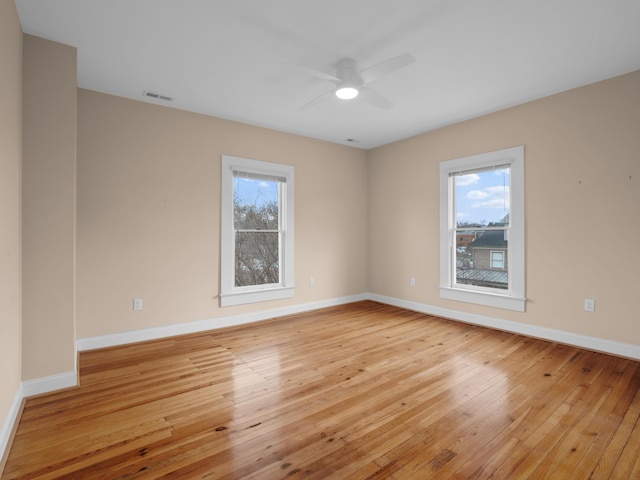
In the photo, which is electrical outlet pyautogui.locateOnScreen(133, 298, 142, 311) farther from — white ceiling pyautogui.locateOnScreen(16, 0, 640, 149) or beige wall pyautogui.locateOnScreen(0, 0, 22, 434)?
white ceiling pyautogui.locateOnScreen(16, 0, 640, 149)

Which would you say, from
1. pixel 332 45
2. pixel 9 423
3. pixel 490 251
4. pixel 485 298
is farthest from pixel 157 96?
pixel 485 298

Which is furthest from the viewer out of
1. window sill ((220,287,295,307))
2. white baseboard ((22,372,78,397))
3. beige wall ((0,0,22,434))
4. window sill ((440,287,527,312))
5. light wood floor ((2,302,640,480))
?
window sill ((220,287,295,307))

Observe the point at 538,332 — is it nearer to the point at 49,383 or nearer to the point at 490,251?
the point at 490,251

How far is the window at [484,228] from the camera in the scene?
153 inches

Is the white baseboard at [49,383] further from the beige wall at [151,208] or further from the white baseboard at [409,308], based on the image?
the beige wall at [151,208]

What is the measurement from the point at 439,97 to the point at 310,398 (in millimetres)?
3311

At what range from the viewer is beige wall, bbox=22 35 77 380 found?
7.92 feet

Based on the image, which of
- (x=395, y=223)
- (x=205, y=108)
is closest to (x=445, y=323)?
(x=395, y=223)

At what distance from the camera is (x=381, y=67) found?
2494mm

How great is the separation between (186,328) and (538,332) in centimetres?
410

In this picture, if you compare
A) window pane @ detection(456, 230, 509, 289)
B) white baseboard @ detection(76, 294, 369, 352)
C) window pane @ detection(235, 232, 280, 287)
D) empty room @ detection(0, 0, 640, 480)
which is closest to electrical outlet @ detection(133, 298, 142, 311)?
empty room @ detection(0, 0, 640, 480)

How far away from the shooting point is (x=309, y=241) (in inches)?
199

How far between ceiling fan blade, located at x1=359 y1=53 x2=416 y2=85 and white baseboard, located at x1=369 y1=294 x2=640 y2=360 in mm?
3220

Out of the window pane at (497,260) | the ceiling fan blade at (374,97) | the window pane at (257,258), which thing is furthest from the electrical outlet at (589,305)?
the window pane at (257,258)
